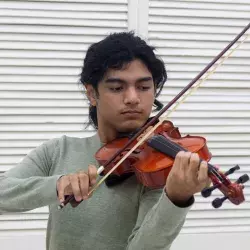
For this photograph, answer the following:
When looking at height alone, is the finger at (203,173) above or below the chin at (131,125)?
above

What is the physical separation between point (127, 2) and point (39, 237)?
36.4 inches

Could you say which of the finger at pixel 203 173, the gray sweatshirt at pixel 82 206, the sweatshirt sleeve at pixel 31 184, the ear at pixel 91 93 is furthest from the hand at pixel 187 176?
the ear at pixel 91 93

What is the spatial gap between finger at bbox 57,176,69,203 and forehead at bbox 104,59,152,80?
0.83ft

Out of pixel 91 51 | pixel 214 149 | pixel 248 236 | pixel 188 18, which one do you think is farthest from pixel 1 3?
pixel 248 236

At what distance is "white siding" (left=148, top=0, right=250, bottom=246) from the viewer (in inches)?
72.6

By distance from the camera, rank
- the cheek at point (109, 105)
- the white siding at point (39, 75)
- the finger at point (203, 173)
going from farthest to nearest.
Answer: the white siding at point (39, 75) < the cheek at point (109, 105) < the finger at point (203, 173)

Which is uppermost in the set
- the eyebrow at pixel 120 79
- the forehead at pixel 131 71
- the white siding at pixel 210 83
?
the forehead at pixel 131 71

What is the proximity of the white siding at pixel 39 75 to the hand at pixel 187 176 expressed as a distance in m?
1.10

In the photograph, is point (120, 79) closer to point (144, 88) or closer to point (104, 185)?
point (144, 88)

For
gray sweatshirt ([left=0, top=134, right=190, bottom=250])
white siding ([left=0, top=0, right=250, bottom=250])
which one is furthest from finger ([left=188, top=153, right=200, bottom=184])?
white siding ([left=0, top=0, right=250, bottom=250])

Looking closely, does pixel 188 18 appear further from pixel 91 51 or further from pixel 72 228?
pixel 72 228

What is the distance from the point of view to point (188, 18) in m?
1.85

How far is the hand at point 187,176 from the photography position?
0.71 meters

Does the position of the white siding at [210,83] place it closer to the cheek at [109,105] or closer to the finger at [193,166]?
the cheek at [109,105]
